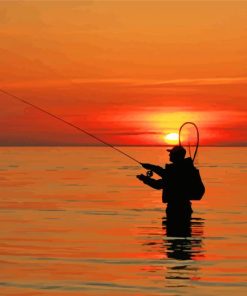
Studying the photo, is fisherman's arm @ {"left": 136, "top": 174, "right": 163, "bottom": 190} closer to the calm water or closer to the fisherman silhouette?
the fisherman silhouette

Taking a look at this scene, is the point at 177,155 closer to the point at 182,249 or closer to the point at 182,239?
the point at 182,239

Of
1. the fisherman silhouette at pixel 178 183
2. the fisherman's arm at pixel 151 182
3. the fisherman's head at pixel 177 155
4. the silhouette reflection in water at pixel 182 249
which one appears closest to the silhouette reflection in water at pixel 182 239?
the silhouette reflection in water at pixel 182 249

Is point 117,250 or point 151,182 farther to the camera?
point 151,182

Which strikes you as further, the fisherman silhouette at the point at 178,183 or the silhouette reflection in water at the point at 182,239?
the fisherman silhouette at the point at 178,183

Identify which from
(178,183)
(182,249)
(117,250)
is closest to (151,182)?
(178,183)

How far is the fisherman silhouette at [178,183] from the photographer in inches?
861

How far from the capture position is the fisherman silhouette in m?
21.9

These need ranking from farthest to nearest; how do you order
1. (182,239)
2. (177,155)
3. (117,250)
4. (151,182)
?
1. (177,155)
2. (182,239)
3. (151,182)
4. (117,250)

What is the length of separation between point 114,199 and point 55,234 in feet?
50.1

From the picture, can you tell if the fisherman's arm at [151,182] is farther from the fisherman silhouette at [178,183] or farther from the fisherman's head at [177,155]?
the fisherman's head at [177,155]

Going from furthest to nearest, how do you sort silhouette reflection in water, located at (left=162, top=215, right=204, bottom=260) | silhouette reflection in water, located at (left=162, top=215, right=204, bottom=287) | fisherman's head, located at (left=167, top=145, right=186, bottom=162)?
fisherman's head, located at (left=167, top=145, right=186, bottom=162), silhouette reflection in water, located at (left=162, top=215, right=204, bottom=260), silhouette reflection in water, located at (left=162, top=215, right=204, bottom=287)

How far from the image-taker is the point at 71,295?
605 inches

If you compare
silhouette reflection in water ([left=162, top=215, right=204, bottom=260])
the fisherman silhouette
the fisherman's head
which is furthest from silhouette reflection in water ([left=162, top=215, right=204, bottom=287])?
the fisherman's head

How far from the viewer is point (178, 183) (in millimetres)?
21922
